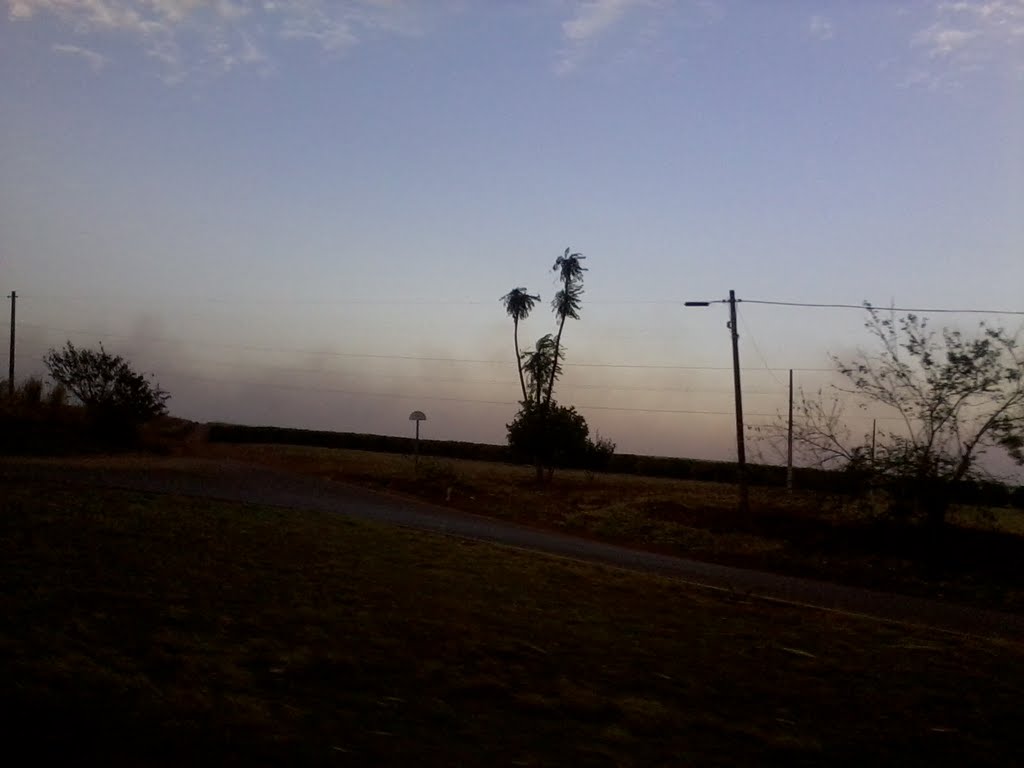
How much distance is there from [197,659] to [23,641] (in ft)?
4.10

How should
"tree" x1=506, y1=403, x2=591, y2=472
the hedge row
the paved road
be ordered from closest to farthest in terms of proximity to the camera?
the paved road < "tree" x1=506, y1=403, x2=591, y2=472 < the hedge row

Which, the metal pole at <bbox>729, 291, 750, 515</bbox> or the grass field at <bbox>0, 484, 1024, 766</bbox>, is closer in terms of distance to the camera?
the grass field at <bbox>0, 484, 1024, 766</bbox>

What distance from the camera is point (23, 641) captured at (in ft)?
24.6

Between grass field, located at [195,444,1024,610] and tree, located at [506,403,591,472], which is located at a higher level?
tree, located at [506,403,591,472]

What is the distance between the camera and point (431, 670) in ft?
27.0

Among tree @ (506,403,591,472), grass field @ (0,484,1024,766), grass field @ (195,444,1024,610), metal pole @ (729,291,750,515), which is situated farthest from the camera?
tree @ (506,403,591,472)

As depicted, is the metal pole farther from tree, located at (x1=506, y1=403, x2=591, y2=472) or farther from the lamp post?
tree, located at (x1=506, y1=403, x2=591, y2=472)

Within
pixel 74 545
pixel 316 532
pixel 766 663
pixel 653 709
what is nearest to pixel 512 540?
pixel 316 532

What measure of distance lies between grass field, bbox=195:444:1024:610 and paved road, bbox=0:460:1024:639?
199cm

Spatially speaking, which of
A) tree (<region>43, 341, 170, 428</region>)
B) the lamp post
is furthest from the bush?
the lamp post

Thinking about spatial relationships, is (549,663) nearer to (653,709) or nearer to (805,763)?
(653,709)

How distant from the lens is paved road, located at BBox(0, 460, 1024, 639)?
17000 mm

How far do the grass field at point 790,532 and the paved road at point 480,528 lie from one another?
78.2 inches

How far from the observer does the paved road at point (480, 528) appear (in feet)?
55.8
